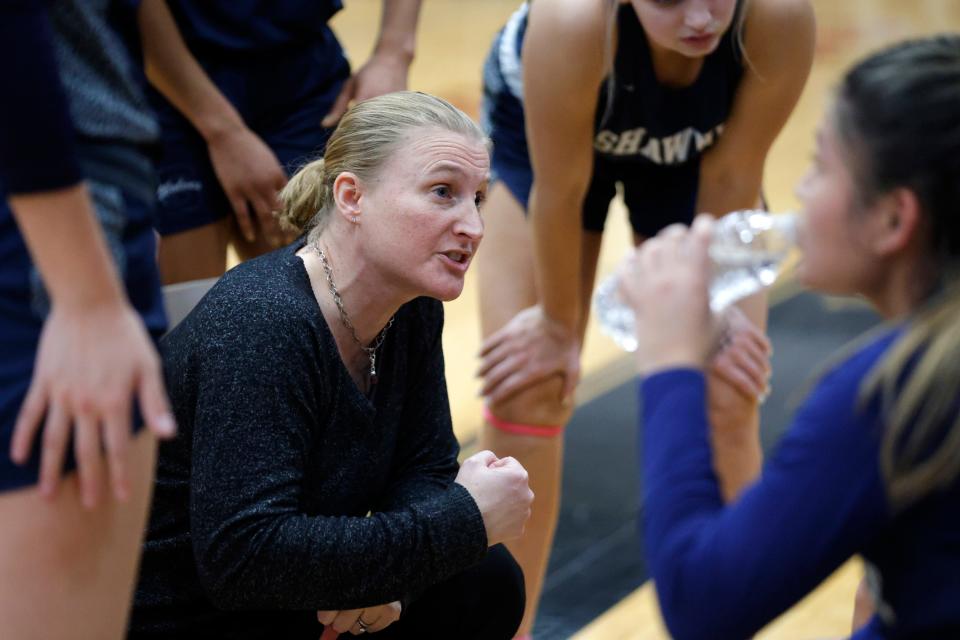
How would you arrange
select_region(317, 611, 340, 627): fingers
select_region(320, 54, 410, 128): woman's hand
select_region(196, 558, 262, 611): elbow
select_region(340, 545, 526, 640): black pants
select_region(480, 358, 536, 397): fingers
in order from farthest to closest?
select_region(480, 358, 536, 397): fingers → select_region(320, 54, 410, 128): woman's hand → select_region(340, 545, 526, 640): black pants → select_region(317, 611, 340, 627): fingers → select_region(196, 558, 262, 611): elbow

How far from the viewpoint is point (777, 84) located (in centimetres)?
221

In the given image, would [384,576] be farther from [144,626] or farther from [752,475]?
[752,475]

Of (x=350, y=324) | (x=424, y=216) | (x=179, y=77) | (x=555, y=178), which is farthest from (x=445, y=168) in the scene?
(x=179, y=77)

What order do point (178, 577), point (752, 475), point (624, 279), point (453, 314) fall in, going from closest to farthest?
point (624, 279) < point (178, 577) < point (752, 475) < point (453, 314)

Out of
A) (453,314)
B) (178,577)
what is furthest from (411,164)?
(453,314)

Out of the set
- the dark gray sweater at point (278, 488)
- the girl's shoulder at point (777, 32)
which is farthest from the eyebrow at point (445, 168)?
the girl's shoulder at point (777, 32)

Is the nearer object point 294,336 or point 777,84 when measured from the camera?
point 294,336

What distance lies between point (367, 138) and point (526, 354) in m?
0.75

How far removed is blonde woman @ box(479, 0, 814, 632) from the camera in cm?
213

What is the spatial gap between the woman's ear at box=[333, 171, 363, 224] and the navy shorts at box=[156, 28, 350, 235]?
19.3 inches

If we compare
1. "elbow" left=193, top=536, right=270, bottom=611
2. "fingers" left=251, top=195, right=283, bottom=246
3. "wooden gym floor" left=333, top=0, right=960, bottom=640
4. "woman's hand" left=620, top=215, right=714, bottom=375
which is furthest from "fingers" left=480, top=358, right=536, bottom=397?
"woman's hand" left=620, top=215, right=714, bottom=375

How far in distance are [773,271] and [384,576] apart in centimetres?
59

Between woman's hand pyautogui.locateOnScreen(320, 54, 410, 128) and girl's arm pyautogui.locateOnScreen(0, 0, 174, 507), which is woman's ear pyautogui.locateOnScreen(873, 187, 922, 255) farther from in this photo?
woman's hand pyautogui.locateOnScreen(320, 54, 410, 128)

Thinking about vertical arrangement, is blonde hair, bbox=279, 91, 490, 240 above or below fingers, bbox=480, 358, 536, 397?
above
